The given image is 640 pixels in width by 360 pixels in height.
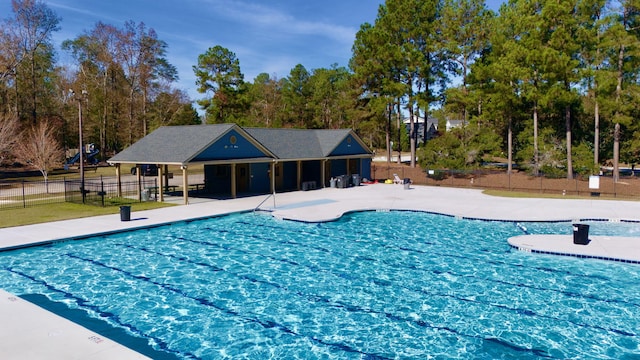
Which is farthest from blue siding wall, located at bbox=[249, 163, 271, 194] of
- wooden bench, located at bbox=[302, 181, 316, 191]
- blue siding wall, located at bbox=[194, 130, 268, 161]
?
wooden bench, located at bbox=[302, 181, 316, 191]

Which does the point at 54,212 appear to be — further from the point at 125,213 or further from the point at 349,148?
the point at 349,148

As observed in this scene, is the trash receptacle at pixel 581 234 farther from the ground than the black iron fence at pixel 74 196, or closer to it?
closer to it

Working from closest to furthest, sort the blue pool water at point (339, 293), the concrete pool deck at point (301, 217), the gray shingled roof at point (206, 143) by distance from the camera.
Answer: the concrete pool deck at point (301, 217) → the blue pool water at point (339, 293) → the gray shingled roof at point (206, 143)

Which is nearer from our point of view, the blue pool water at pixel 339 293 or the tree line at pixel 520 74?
the blue pool water at pixel 339 293

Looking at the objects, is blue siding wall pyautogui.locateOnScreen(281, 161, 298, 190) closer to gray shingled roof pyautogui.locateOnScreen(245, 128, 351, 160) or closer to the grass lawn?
gray shingled roof pyautogui.locateOnScreen(245, 128, 351, 160)

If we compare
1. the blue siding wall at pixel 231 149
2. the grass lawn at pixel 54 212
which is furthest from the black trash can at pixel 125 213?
the blue siding wall at pixel 231 149

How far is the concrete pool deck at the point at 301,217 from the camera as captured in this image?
8.60 m

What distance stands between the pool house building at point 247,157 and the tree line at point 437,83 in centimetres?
627

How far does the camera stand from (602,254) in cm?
1591

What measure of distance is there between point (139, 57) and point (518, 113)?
4785 cm

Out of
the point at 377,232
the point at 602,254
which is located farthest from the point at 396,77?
the point at 602,254

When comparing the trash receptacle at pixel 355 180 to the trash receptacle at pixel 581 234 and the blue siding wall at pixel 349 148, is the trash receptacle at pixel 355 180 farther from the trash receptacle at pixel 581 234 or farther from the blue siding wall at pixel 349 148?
the trash receptacle at pixel 581 234

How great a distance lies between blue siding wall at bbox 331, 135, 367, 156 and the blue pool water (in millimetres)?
19427

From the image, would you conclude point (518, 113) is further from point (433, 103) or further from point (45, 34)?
point (45, 34)
